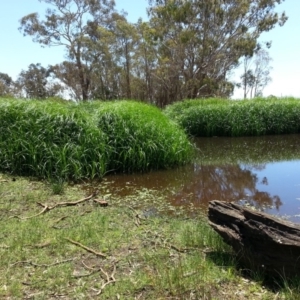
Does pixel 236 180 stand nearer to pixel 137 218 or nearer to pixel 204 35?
pixel 137 218

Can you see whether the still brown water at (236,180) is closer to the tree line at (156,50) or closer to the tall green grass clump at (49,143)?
the tall green grass clump at (49,143)

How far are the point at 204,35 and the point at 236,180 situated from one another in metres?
15.1

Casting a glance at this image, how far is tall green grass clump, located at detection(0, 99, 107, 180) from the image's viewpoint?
5.32m

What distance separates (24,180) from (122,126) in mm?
1851

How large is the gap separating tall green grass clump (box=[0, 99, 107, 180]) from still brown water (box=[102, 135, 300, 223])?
52 centimetres

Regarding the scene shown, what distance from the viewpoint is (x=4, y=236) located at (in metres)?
3.05

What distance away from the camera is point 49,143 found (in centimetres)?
548

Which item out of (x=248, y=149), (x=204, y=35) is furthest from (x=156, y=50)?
(x=248, y=149)

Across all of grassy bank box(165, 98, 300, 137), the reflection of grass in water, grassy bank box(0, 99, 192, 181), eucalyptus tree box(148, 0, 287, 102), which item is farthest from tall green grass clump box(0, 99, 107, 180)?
eucalyptus tree box(148, 0, 287, 102)

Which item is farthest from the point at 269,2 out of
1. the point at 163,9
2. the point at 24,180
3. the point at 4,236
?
the point at 4,236

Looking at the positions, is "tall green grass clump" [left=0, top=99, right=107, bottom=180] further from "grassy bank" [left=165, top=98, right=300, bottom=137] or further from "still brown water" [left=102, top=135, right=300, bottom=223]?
"grassy bank" [left=165, top=98, right=300, bottom=137]

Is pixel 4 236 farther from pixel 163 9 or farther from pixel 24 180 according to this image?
pixel 163 9

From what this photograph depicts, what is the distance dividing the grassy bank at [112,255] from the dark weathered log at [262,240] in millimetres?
100

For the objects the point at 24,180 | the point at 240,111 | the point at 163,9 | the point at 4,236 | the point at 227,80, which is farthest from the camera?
the point at 227,80
